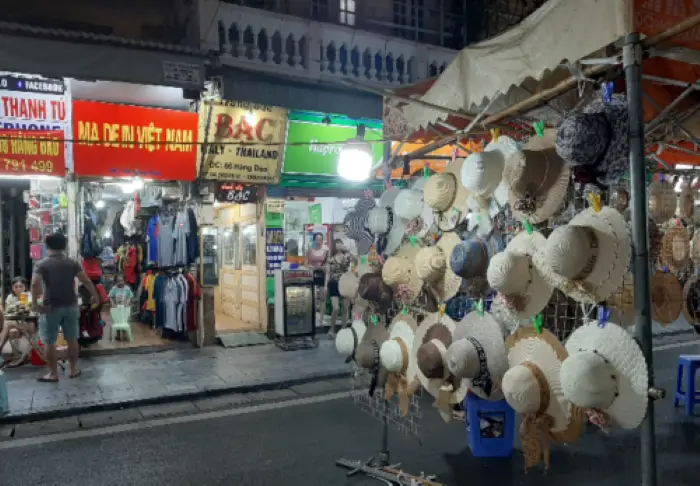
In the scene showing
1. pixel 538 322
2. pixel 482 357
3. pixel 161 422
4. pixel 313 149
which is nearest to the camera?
pixel 538 322

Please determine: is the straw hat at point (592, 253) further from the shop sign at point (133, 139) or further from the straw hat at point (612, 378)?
the shop sign at point (133, 139)

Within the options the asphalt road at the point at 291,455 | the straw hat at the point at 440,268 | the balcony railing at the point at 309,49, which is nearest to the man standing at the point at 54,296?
the asphalt road at the point at 291,455

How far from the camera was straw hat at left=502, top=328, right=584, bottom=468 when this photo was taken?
3.33 meters

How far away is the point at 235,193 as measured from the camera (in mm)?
11836

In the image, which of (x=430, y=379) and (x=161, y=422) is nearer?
(x=430, y=379)

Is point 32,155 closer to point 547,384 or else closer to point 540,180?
point 540,180

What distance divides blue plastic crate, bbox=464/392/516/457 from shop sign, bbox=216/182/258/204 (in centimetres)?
761

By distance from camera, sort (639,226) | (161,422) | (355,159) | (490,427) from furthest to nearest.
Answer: (355,159) < (161,422) < (490,427) < (639,226)

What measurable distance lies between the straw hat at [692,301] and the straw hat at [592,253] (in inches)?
102

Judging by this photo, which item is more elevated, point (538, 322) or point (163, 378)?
point (538, 322)

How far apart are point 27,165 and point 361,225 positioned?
6896 mm

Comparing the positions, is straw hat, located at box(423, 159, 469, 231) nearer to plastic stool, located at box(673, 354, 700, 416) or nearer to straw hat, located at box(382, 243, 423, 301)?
straw hat, located at box(382, 243, 423, 301)

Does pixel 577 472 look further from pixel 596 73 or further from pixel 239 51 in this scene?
pixel 239 51

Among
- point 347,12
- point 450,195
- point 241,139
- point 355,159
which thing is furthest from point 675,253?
point 347,12
